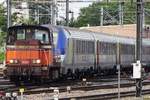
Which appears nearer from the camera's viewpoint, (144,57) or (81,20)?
(144,57)

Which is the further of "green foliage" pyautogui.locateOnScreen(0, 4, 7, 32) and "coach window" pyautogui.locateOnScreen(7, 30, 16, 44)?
"green foliage" pyautogui.locateOnScreen(0, 4, 7, 32)

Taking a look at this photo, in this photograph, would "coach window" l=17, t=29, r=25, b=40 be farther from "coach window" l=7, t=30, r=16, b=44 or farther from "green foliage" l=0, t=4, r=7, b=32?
"green foliage" l=0, t=4, r=7, b=32

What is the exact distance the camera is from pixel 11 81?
31516 mm

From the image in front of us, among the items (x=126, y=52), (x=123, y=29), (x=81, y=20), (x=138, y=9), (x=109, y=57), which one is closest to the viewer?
(x=138, y=9)

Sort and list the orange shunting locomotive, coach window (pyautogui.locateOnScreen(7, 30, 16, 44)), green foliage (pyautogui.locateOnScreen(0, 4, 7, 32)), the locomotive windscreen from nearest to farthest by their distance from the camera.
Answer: the orange shunting locomotive → the locomotive windscreen → coach window (pyautogui.locateOnScreen(7, 30, 16, 44)) → green foliage (pyautogui.locateOnScreen(0, 4, 7, 32))

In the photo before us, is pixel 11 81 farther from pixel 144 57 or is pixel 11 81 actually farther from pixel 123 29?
pixel 123 29

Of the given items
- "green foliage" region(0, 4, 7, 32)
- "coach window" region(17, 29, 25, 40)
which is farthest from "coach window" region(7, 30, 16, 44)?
"green foliage" region(0, 4, 7, 32)

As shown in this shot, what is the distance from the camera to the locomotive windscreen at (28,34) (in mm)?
29828

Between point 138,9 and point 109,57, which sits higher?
point 138,9

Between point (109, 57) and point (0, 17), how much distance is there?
134 ft

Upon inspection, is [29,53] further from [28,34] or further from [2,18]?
[2,18]

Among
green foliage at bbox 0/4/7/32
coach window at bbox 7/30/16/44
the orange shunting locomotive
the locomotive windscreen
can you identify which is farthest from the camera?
green foliage at bbox 0/4/7/32

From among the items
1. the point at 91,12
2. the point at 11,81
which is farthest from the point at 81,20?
the point at 11,81

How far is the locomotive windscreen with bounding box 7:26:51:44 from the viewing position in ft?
97.9
